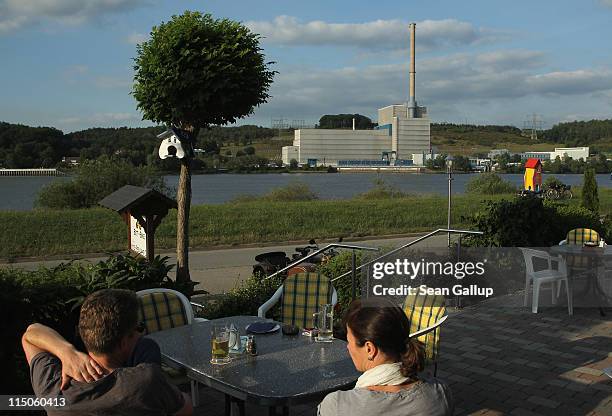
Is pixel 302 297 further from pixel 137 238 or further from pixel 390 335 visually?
pixel 137 238

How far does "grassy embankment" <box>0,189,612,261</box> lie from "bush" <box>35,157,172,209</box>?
5377mm

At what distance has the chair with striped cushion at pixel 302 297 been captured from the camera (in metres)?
5.43

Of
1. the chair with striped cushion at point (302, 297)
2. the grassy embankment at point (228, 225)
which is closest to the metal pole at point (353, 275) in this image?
the chair with striped cushion at point (302, 297)

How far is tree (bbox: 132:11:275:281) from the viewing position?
661 centimetres

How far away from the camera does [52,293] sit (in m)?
4.70

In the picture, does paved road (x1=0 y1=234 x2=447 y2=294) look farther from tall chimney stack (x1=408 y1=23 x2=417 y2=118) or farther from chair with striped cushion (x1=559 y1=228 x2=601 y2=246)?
tall chimney stack (x1=408 y1=23 x2=417 y2=118)

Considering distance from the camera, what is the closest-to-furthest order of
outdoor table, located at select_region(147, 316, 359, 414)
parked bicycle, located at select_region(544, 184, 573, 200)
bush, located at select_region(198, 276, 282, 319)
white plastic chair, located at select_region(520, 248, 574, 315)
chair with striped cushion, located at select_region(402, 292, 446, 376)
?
outdoor table, located at select_region(147, 316, 359, 414)
chair with striped cushion, located at select_region(402, 292, 446, 376)
bush, located at select_region(198, 276, 282, 319)
white plastic chair, located at select_region(520, 248, 574, 315)
parked bicycle, located at select_region(544, 184, 573, 200)

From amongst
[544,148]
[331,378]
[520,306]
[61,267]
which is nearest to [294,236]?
[520,306]

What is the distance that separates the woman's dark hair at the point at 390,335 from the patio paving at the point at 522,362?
8.12ft

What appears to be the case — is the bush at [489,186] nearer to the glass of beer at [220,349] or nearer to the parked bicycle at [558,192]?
the parked bicycle at [558,192]

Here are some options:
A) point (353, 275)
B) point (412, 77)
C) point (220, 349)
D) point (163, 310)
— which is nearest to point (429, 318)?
point (220, 349)

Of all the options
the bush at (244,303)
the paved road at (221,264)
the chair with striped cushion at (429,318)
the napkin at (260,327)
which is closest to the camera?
the napkin at (260,327)

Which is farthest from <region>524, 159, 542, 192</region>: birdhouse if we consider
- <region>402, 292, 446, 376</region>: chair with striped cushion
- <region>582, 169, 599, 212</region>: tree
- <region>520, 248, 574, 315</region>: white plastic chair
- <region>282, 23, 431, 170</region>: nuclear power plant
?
<region>282, 23, 431, 170</region>: nuclear power plant

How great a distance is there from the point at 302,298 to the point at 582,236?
5.53m
